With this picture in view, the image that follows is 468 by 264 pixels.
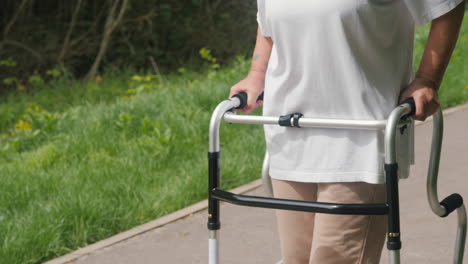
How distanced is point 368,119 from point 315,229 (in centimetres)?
37

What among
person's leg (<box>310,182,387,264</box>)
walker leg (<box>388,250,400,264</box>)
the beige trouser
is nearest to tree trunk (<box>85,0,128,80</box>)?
the beige trouser

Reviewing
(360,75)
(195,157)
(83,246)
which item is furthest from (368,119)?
(195,157)

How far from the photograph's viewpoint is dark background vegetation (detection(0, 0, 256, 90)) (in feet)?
41.9

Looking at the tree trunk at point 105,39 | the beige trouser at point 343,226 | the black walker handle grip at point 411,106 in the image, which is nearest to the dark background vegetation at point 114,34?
the tree trunk at point 105,39

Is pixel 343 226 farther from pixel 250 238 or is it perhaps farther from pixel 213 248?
pixel 250 238

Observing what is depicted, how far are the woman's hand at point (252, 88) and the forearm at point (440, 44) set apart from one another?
59 cm

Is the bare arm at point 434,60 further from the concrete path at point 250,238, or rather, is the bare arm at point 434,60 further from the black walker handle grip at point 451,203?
the concrete path at point 250,238

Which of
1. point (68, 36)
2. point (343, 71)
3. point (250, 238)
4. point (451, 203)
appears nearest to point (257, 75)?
point (343, 71)

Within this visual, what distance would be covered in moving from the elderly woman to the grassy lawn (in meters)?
2.35

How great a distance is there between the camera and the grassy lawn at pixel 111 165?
4.80 metres

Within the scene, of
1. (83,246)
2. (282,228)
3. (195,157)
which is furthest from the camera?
(195,157)

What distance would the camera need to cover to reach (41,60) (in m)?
12.7

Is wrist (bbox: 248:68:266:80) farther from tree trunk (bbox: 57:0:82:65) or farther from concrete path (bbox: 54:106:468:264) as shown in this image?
tree trunk (bbox: 57:0:82:65)

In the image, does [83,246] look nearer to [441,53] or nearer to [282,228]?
[282,228]
